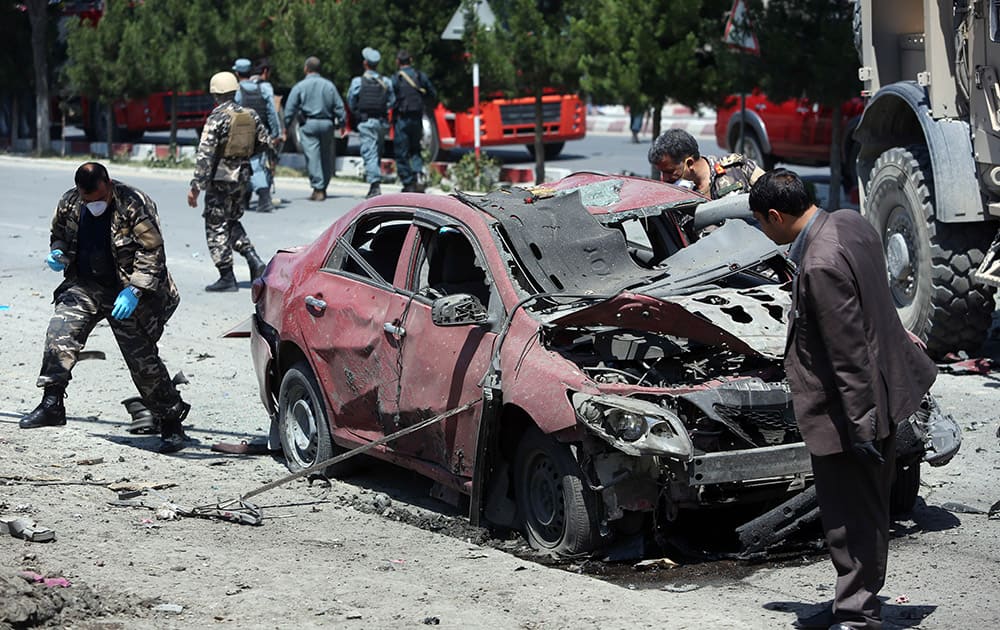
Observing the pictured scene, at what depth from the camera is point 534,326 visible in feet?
22.1

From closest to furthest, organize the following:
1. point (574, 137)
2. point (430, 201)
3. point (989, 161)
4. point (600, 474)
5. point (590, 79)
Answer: point (600, 474)
point (430, 201)
point (989, 161)
point (590, 79)
point (574, 137)

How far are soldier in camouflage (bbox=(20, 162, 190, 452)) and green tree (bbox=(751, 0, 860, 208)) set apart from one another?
9886 millimetres

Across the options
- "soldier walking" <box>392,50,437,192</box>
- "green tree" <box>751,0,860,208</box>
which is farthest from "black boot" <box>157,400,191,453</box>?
"soldier walking" <box>392,50,437,192</box>

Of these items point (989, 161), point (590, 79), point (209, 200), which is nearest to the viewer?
point (989, 161)

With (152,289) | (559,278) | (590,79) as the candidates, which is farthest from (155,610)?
(590,79)

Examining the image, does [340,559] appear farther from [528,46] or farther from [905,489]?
[528,46]

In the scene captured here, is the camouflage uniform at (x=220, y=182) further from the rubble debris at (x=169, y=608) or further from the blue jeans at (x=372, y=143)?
the rubble debris at (x=169, y=608)

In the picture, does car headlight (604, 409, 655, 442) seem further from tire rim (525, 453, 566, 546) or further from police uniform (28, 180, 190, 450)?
police uniform (28, 180, 190, 450)

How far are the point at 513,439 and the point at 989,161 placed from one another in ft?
14.7

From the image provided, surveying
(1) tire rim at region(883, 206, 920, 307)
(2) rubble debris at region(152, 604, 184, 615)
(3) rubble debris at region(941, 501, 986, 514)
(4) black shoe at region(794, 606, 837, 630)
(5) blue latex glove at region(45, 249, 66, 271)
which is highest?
(5) blue latex glove at region(45, 249, 66, 271)

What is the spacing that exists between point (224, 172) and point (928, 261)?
6.49 meters

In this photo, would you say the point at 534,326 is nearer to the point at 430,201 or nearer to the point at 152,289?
the point at 430,201

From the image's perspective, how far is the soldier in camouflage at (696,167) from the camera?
30.0ft

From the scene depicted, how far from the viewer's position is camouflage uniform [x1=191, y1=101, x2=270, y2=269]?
13.7 m
